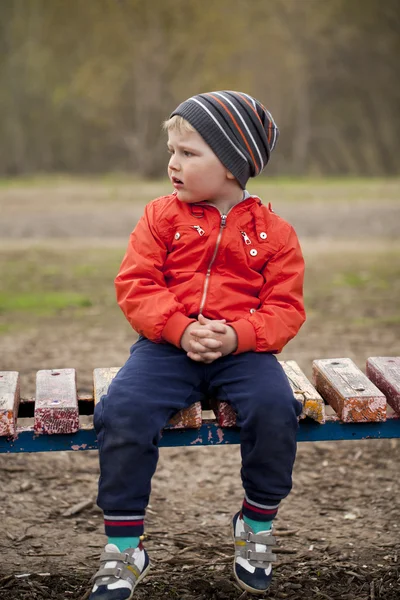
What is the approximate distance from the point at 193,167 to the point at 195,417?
0.74m

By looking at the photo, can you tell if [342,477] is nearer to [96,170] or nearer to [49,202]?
[49,202]

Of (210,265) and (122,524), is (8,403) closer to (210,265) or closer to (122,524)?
(122,524)

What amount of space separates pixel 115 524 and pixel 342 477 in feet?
5.29

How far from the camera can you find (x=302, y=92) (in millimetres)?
20391

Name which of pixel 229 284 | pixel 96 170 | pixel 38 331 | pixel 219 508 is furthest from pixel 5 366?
pixel 96 170

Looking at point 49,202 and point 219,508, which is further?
point 49,202

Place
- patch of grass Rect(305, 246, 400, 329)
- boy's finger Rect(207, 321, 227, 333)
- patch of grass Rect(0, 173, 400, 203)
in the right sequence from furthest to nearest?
patch of grass Rect(0, 173, 400, 203), patch of grass Rect(305, 246, 400, 329), boy's finger Rect(207, 321, 227, 333)

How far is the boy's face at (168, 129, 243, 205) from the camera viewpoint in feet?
8.52

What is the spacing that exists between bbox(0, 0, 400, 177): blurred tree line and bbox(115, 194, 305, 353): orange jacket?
58.3 ft

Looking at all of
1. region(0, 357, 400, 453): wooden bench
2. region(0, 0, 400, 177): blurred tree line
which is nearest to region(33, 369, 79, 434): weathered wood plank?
region(0, 357, 400, 453): wooden bench

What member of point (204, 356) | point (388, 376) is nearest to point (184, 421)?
point (204, 356)

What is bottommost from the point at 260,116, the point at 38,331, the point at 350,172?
the point at 350,172

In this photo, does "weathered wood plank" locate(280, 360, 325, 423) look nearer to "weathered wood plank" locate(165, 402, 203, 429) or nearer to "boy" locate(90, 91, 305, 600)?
"boy" locate(90, 91, 305, 600)

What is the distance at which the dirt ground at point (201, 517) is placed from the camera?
264 cm
